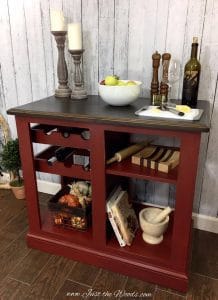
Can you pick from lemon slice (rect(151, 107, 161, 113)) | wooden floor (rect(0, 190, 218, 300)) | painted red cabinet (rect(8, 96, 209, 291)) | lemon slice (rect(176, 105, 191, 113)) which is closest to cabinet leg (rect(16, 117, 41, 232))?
painted red cabinet (rect(8, 96, 209, 291))

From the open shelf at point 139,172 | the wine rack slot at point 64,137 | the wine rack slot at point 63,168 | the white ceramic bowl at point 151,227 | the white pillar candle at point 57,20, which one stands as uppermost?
the white pillar candle at point 57,20

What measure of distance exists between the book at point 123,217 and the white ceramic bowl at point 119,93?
0.52 meters

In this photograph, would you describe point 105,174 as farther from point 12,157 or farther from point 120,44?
point 12,157

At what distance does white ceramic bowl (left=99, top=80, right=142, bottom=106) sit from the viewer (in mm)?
1326

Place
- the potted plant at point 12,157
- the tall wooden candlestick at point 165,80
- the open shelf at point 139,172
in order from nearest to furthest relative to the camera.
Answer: the open shelf at point 139,172
the tall wooden candlestick at point 165,80
the potted plant at point 12,157

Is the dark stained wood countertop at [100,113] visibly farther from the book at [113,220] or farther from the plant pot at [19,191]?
the plant pot at [19,191]

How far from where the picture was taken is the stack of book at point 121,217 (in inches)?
56.9

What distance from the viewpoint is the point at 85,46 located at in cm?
172

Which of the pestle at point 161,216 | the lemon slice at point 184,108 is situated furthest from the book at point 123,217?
the lemon slice at point 184,108

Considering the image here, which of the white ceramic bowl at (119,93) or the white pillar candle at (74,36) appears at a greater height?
the white pillar candle at (74,36)

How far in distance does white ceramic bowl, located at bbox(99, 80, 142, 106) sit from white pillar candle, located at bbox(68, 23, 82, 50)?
0.37 m

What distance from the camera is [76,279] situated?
1455mm

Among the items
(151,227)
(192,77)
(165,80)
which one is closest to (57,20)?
(165,80)

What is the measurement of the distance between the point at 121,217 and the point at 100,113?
1.86ft
